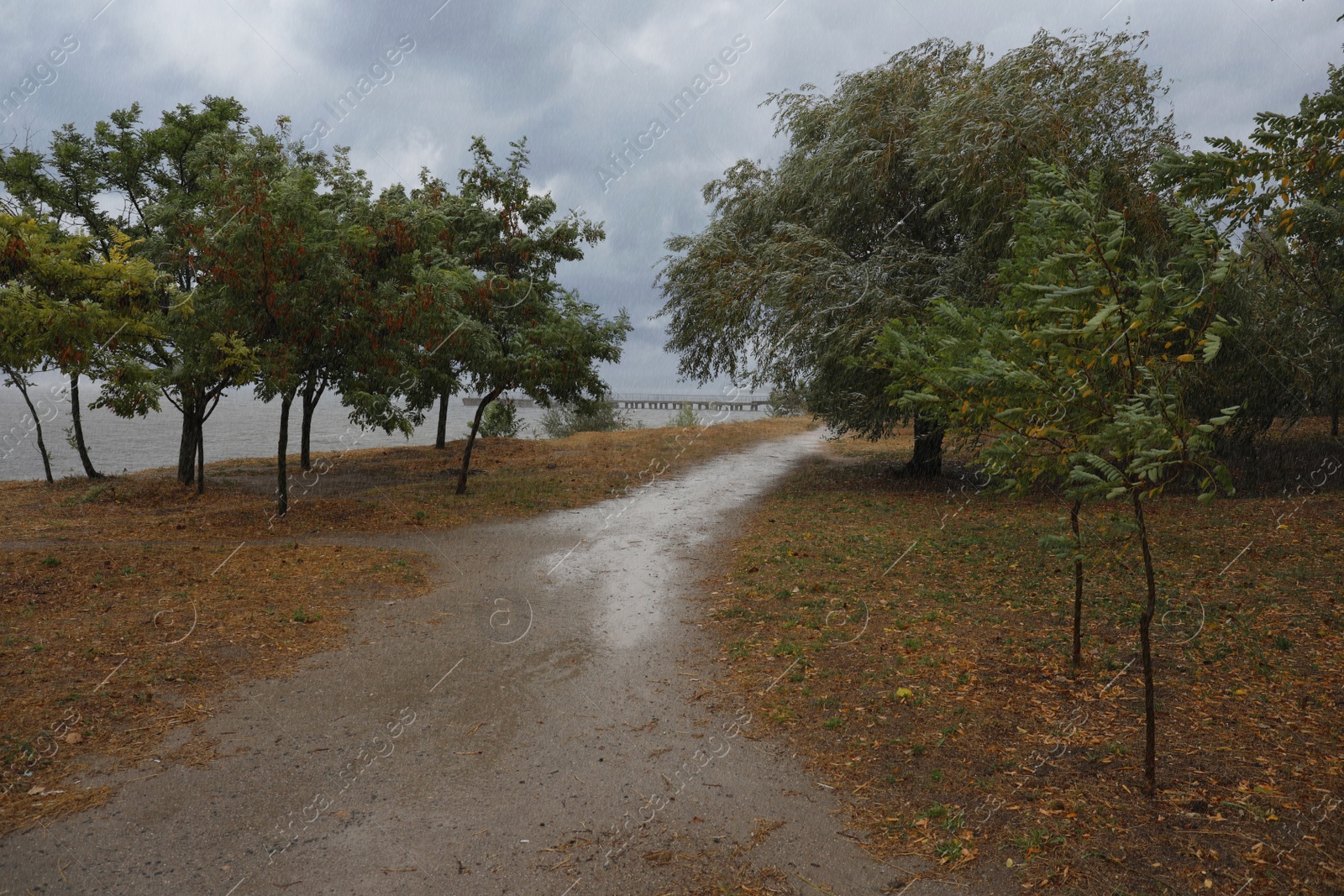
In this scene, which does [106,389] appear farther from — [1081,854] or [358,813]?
[1081,854]

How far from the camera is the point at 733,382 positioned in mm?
20562

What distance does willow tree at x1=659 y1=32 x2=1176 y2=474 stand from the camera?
1543 cm

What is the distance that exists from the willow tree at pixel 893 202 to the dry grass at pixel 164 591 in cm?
618

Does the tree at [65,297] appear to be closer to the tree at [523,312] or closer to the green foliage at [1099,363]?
the tree at [523,312]

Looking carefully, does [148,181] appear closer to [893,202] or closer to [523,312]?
[523,312]

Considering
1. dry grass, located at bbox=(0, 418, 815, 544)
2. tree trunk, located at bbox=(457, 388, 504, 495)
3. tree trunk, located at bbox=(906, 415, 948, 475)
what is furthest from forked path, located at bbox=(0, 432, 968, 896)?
tree trunk, located at bbox=(906, 415, 948, 475)

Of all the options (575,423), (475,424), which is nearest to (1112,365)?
(475,424)

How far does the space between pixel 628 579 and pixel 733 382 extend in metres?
10.3

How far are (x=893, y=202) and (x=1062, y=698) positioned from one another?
1472 centimetres

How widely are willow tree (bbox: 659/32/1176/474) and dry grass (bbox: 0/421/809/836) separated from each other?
618 cm

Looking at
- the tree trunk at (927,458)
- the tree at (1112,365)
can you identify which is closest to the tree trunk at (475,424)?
the tree trunk at (927,458)

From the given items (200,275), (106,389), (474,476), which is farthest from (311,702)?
(474,476)

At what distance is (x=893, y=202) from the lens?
18625 millimetres

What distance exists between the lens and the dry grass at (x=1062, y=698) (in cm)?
450
